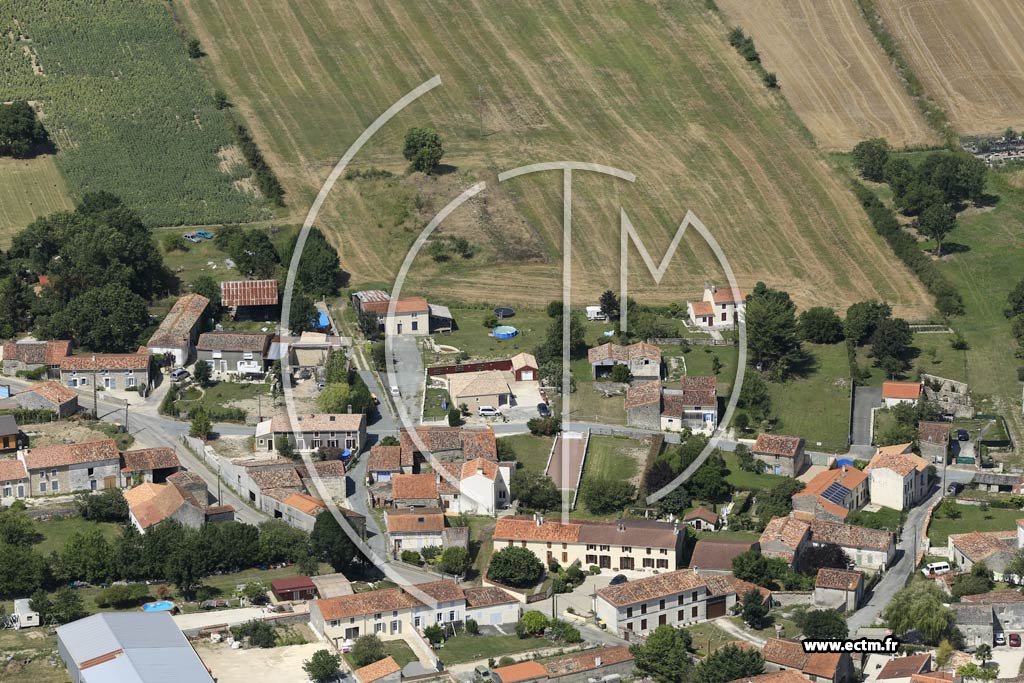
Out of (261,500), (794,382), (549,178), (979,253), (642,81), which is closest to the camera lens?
(261,500)

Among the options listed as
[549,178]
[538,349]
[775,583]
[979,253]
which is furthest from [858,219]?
[775,583]

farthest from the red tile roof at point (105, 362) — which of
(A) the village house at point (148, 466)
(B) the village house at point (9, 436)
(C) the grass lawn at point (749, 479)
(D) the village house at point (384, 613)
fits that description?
(C) the grass lawn at point (749, 479)

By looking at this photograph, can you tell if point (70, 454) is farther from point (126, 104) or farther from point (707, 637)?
point (126, 104)

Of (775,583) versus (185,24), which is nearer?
(775,583)

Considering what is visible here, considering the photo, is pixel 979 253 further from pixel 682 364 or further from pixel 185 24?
pixel 185 24

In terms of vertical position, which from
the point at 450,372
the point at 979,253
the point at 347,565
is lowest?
the point at 347,565

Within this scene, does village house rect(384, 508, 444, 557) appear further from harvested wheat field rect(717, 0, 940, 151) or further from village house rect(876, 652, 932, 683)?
harvested wheat field rect(717, 0, 940, 151)
